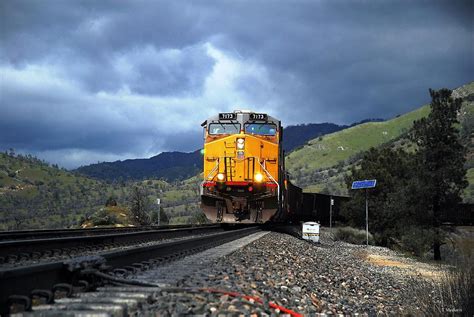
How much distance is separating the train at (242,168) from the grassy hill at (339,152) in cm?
8077

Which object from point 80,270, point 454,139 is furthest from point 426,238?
point 80,270

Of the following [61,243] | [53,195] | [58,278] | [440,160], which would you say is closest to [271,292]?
[58,278]

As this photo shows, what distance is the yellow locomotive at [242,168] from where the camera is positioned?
2000 centimetres

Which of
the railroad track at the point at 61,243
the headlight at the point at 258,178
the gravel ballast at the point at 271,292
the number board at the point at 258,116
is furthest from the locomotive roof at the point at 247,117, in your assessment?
the gravel ballast at the point at 271,292

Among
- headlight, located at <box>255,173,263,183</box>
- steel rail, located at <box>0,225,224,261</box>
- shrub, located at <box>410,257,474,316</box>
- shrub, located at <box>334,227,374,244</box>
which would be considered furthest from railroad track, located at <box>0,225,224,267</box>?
shrub, located at <box>334,227,374,244</box>

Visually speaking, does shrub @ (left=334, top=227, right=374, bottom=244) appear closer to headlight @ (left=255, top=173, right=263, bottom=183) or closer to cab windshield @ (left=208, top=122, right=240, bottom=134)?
headlight @ (left=255, top=173, right=263, bottom=183)

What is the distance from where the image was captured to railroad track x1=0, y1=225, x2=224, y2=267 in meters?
9.18

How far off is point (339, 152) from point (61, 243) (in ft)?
538

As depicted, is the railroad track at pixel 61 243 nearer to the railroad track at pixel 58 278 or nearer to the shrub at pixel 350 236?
the railroad track at pixel 58 278

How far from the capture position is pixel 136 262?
721 centimetres

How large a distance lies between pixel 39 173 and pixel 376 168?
7128 centimetres

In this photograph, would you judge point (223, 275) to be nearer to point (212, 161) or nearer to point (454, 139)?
point (212, 161)

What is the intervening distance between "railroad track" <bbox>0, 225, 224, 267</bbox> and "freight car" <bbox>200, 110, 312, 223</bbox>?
3309 millimetres

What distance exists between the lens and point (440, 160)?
31.2 metres
